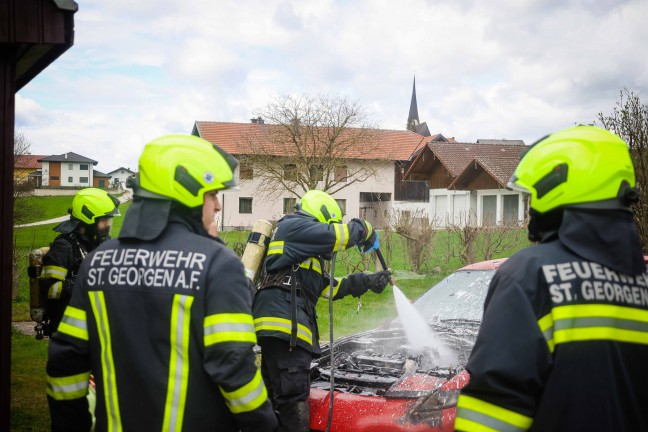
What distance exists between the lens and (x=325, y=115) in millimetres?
35000

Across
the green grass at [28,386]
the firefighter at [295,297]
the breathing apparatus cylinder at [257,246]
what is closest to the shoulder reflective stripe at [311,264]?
the firefighter at [295,297]

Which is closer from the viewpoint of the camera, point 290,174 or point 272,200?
point 290,174

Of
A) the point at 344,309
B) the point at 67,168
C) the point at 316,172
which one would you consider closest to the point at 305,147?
the point at 316,172

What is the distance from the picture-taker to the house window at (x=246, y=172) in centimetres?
3644

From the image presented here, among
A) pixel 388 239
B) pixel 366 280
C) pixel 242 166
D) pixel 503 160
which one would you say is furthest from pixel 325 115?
pixel 366 280

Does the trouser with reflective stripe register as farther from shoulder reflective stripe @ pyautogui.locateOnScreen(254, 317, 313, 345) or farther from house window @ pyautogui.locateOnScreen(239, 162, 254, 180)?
house window @ pyautogui.locateOnScreen(239, 162, 254, 180)

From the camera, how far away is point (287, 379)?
14.3 feet

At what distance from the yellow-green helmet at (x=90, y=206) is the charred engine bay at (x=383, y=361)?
263 centimetres

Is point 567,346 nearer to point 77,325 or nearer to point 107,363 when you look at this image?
point 107,363

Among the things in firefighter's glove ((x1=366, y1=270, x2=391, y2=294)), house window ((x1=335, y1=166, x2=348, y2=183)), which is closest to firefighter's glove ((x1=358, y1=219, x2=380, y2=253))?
firefighter's glove ((x1=366, y1=270, x2=391, y2=294))

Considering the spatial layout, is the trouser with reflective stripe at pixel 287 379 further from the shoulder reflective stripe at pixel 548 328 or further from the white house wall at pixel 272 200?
the white house wall at pixel 272 200

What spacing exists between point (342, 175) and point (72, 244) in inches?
1458

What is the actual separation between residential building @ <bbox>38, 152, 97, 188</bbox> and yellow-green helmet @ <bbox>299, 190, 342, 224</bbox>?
11051cm

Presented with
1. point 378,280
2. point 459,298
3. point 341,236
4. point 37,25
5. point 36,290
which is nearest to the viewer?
point 37,25
